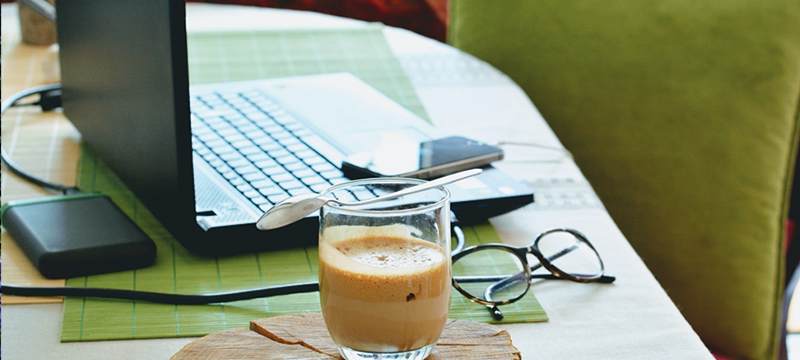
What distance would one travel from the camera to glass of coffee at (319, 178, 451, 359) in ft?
1.35

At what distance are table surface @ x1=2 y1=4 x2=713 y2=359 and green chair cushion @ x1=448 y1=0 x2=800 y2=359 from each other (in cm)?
16

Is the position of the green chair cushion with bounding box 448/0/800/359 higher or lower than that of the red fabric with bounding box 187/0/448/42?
higher

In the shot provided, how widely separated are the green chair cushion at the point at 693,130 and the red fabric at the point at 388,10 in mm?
710

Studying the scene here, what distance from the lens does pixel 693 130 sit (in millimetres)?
1053

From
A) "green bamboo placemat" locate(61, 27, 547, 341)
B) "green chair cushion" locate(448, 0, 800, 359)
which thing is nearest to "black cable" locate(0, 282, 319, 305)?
"green bamboo placemat" locate(61, 27, 547, 341)

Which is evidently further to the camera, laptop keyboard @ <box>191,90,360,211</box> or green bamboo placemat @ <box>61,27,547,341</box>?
laptop keyboard @ <box>191,90,360,211</box>

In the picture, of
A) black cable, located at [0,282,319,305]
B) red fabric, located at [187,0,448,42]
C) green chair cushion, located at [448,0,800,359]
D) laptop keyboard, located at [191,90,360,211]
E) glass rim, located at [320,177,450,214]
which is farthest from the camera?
red fabric, located at [187,0,448,42]

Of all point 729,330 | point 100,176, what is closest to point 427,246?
point 100,176

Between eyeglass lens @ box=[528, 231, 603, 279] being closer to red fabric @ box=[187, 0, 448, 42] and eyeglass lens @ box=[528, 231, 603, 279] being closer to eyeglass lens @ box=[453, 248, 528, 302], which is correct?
eyeglass lens @ box=[453, 248, 528, 302]

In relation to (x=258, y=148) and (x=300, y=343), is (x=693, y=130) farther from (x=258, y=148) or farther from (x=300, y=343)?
(x=300, y=343)

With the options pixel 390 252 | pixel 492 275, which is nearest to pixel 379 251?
pixel 390 252

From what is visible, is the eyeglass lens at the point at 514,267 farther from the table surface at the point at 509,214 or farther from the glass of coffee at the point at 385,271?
the glass of coffee at the point at 385,271

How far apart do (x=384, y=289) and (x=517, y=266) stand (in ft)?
0.69

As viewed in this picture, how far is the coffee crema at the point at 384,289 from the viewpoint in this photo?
0.41 meters
